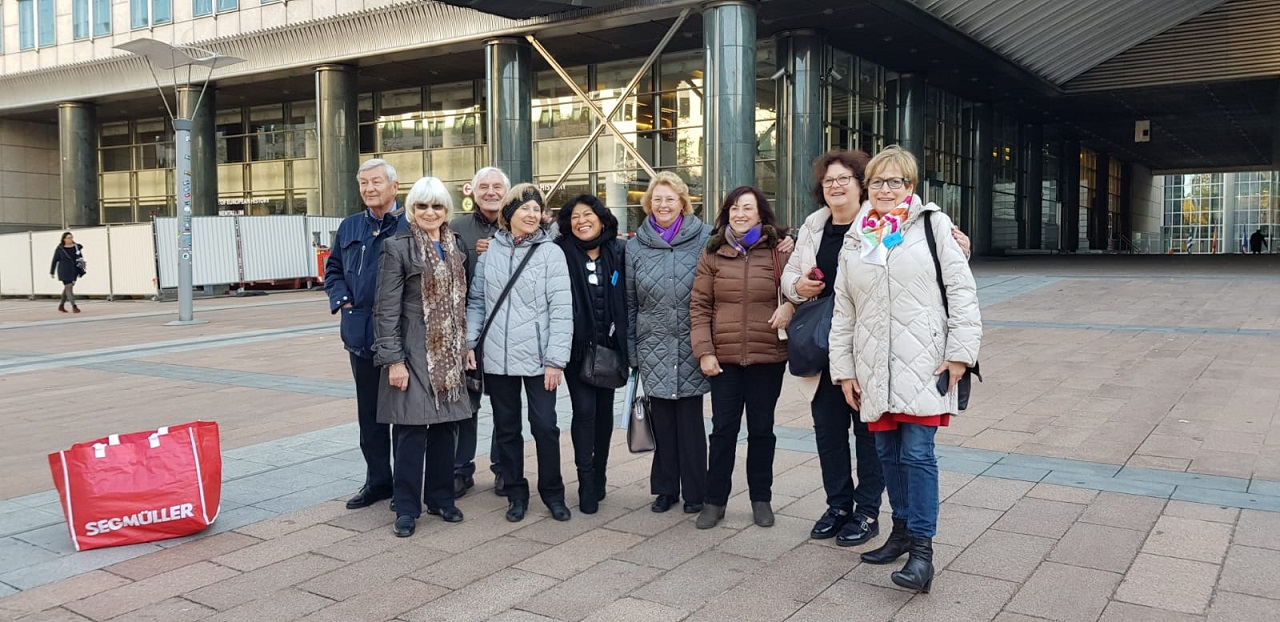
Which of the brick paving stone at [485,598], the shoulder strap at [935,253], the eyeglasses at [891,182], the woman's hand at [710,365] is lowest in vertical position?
the brick paving stone at [485,598]

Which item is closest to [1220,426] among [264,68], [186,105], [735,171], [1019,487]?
[1019,487]

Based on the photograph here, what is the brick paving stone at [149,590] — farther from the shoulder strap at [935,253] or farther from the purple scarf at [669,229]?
the shoulder strap at [935,253]

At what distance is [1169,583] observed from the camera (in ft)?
13.0

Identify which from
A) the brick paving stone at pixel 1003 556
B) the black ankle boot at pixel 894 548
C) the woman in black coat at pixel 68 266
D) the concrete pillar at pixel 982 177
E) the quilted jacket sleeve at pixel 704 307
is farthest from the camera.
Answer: the concrete pillar at pixel 982 177

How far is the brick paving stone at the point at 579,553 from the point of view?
432cm

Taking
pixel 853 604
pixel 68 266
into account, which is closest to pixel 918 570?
pixel 853 604

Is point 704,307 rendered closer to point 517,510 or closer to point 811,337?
point 811,337

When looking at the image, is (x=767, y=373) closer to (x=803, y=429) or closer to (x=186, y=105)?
(x=803, y=429)

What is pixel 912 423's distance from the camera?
3998 mm

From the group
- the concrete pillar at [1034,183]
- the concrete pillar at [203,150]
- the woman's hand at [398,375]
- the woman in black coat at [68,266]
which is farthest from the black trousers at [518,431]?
the concrete pillar at [1034,183]

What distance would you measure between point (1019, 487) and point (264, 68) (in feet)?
104

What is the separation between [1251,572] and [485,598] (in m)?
3.22

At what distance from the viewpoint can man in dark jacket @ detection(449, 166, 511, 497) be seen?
5.35 metres

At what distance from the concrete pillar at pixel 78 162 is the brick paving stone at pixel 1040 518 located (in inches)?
1652
